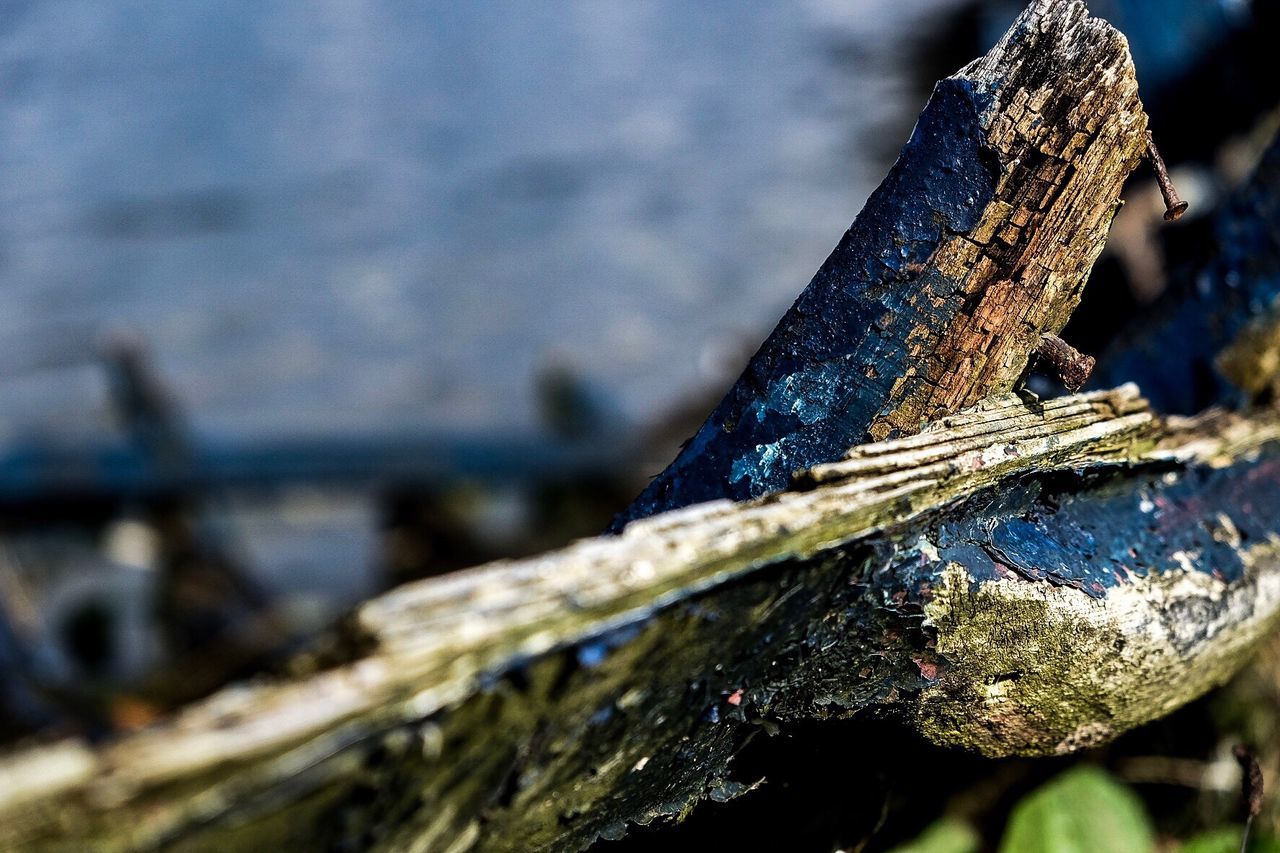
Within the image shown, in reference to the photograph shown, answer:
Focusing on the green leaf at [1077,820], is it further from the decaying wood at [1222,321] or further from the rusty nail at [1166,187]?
the rusty nail at [1166,187]

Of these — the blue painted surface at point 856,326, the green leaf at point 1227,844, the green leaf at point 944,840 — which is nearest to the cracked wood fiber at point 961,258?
the blue painted surface at point 856,326

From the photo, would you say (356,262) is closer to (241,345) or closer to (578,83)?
(241,345)

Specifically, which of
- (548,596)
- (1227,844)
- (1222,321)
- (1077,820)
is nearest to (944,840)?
(1077,820)

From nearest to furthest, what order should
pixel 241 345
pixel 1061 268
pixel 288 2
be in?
1. pixel 1061 268
2. pixel 241 345
3. pixel 288 2

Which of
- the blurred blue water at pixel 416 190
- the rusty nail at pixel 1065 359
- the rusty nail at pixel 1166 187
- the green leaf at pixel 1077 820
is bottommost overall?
the green leaf at pixel 1077 820

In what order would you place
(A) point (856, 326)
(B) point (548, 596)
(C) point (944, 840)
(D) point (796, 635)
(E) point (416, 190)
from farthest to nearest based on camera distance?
(E) point (416, 190), (C) point (944, 840), (A) point (856, 326), (D) point (796, 635), (B) point (548, 596)

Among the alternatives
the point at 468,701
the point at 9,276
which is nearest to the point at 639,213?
the point at 9,276

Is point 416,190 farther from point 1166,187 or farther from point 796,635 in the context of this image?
point 796,635
